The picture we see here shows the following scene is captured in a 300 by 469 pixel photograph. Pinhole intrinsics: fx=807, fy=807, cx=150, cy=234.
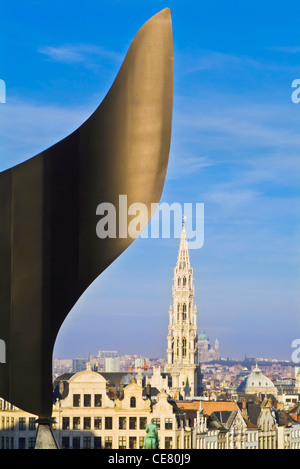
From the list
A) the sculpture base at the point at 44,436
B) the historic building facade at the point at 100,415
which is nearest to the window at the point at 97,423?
the historic building facade at the point at 100,415

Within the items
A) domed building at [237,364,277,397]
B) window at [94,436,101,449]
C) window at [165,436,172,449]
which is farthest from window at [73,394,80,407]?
domed building at [237,364,277,397]

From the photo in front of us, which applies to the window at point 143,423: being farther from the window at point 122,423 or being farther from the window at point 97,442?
the window at point 97,442

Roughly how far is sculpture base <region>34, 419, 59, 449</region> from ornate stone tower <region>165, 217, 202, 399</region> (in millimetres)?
33808

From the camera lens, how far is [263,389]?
4628 cm

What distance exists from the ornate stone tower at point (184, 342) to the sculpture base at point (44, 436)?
3381 centimetres

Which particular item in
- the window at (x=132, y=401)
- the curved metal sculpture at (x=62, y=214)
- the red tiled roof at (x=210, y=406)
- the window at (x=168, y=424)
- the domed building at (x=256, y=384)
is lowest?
the window at (x=168, y=424)

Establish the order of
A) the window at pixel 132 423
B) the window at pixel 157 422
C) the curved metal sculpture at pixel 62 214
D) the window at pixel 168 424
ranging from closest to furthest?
the curved metal sculpture at pixel 62 214, the window at pixel 132 423, the window at pixel 157 422, the window at pixel 168 424

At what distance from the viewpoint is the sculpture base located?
8648 mm

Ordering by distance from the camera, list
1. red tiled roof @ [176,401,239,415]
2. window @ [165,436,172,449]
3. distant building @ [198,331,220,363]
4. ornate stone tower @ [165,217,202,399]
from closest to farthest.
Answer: window @ [165,436,172,449], red tiled roof @ [176,401,239,415], ornate stone tower @ [165,217,202,399], distant building @ [198,331,220,363]

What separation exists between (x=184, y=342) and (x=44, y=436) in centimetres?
4136

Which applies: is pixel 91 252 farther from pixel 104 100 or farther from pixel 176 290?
pixel 176 290

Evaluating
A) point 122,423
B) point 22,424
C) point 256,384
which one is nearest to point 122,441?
point 122,423

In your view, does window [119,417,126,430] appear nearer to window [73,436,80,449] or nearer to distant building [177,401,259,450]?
window [73,436,80,449]

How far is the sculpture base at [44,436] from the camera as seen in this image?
8.65 meters
